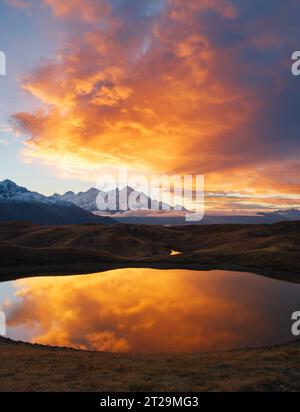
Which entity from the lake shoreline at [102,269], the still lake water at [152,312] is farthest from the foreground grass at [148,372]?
the lake shoreline at [102,269]

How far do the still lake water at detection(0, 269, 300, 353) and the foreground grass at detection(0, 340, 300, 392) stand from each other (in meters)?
9.13

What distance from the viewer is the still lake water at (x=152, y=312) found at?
39.3 m

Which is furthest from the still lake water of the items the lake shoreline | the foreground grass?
the foreground grass

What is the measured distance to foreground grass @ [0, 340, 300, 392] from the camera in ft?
64.1

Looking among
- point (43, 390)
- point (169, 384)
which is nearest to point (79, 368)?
point (43, 390)

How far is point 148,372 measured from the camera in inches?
902

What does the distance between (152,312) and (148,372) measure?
28.6m

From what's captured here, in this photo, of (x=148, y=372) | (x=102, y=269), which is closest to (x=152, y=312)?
(x=148, y=372)

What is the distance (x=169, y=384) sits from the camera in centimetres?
1992

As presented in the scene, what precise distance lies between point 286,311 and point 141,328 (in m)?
23.6

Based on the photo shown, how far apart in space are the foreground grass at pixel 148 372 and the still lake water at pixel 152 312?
9.13 m

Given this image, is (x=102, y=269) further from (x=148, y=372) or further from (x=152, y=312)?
(x=148, y=372)

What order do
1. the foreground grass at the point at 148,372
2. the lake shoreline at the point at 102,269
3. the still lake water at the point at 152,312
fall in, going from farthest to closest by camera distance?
the lake shoreline at the point at 102,269 → the still lake water at the point at 152,312 → the foreground grass at the point at 148,372

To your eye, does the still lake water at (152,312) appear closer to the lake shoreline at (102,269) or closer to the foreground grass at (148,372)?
the lake shoreline at (102,269)
